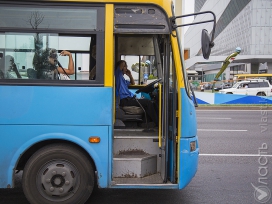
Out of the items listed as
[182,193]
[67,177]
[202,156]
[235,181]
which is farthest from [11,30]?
[202,156]

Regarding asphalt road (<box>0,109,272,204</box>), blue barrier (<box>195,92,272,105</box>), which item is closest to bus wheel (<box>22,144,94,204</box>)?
asphalt road (<box>0,109,272,204</box>)

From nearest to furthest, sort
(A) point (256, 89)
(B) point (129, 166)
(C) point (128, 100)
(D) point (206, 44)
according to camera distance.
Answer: (D) point (206, 44)
(B) point (129, 166)
(C) point (128, 100)
(A) point (256, 89)

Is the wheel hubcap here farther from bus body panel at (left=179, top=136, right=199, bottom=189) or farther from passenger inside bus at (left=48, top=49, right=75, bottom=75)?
bus body panel at (left=179, top=136, right=199, bottom=189)

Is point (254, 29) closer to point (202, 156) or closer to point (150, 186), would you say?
point (202, 156)

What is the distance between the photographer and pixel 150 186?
4.63m

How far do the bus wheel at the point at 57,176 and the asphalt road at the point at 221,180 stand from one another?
71 cm

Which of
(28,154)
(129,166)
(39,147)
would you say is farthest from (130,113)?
(28,154)

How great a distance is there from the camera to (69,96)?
4551 mm

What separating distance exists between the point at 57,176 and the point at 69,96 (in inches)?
40.5


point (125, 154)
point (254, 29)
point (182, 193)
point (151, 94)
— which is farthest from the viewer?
point (254, 29)

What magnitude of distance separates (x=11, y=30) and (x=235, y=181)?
14.7 feet

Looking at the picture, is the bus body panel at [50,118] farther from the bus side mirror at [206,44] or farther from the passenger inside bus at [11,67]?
the bus side mirror at [206,44]

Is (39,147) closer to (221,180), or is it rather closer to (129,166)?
(129,166)

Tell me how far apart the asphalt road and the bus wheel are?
706 millimetres
